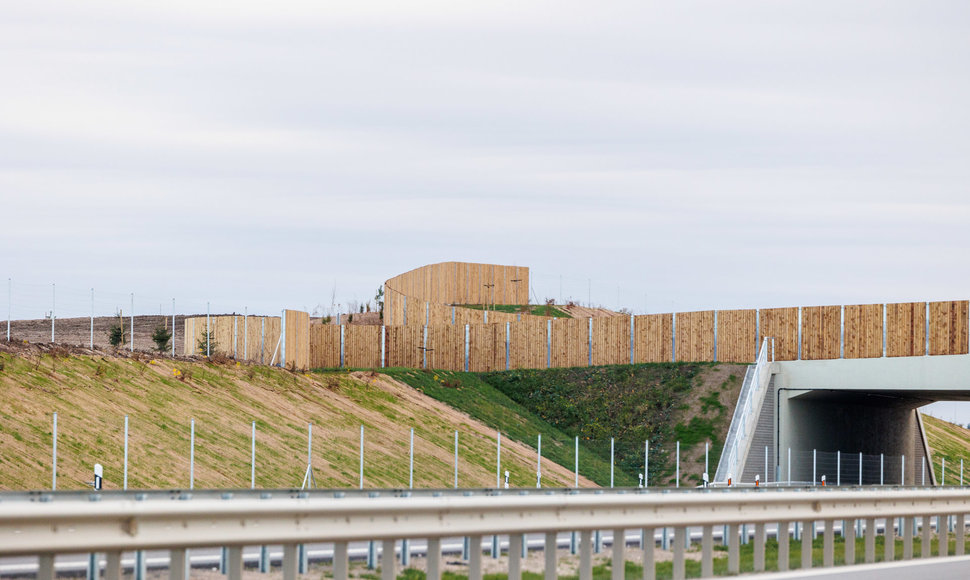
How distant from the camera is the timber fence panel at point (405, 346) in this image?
6644 centimetres

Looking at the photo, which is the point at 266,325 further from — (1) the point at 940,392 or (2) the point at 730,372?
(1) the point at 940,392

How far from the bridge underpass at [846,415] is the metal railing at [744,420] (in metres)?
0.33

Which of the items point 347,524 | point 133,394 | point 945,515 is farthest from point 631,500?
point 133,394

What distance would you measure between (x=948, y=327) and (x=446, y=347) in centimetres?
2488

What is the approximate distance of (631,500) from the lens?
A: 11.8 metres

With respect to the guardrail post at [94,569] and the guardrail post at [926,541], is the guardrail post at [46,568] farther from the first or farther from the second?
the guardrail post at [926,541]

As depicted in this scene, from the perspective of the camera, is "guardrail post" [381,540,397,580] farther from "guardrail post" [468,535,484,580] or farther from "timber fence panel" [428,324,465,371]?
"timber fence panel" [428,324,465,371]

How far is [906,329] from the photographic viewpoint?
52000 mm

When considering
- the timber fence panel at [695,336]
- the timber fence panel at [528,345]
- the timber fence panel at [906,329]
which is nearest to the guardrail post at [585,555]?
the timber fence panel at [906,329]

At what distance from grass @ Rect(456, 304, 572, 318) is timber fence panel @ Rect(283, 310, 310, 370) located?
73.4 feet

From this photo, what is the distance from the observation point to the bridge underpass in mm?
48938

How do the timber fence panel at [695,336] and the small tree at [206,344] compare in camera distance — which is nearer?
the timber fence panel at [695,336]

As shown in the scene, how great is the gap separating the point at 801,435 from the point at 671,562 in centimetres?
4059

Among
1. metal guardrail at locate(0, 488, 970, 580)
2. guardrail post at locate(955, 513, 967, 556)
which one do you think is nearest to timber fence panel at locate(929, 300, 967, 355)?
guardrail post at locate(955, 513, 967, 556)
